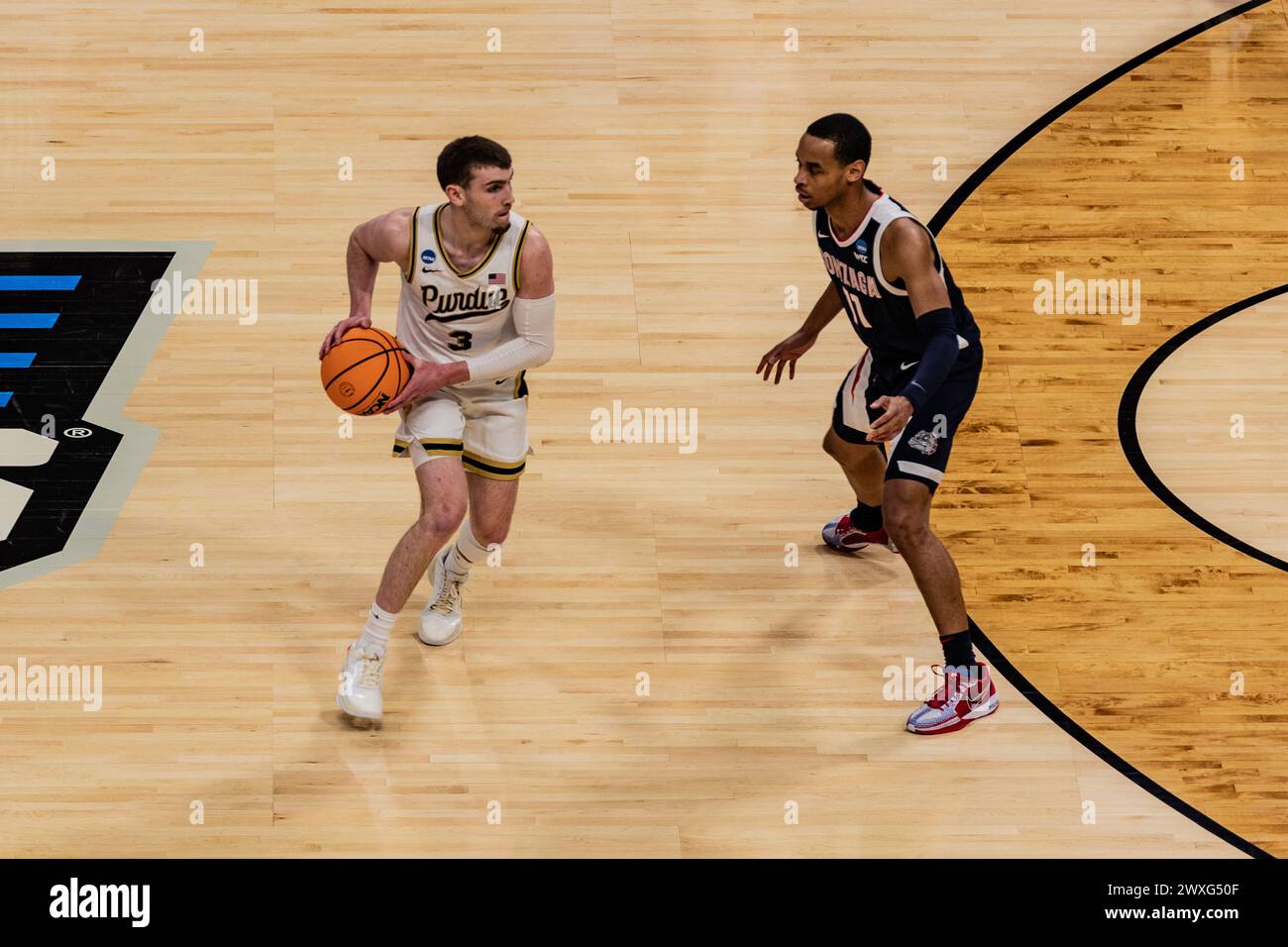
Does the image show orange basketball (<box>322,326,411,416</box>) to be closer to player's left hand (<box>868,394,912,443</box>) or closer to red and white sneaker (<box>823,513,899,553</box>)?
player's left hand (<box>868,394,912,443</box>)

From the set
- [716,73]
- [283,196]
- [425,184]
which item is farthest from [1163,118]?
[283,196]

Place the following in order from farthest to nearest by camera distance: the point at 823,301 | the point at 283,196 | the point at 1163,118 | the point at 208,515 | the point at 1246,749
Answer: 1. the point at 1163,118
2. the point at 283,196
3. the point at 208,515
4. the point at 823,301
5. the point at 1246,749

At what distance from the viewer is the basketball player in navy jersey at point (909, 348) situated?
20.2 feet

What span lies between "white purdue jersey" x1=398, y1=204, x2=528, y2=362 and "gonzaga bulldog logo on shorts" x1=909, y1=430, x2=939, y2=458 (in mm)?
1533

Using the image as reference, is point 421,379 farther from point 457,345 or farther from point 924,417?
point 924,417

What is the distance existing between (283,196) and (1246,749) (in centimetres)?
554

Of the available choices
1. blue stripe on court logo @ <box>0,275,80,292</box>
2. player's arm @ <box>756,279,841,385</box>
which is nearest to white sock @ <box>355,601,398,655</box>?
player's arm @ <box>756,279,841,385</box>

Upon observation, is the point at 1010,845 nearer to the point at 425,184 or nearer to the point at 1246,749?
the point at 1246,749

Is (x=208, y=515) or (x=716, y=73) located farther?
(x=716, y=73)

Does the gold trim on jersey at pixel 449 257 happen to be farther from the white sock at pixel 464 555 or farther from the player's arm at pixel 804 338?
the player's arm at pixel 804 338

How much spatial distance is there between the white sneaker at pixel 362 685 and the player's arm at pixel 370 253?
1165 mm

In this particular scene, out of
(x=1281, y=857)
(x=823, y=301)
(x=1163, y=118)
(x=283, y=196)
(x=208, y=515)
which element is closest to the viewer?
(x=1281, y=857)

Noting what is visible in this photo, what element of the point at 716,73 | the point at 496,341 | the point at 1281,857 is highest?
the point at 716,73

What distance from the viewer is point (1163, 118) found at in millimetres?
9688
